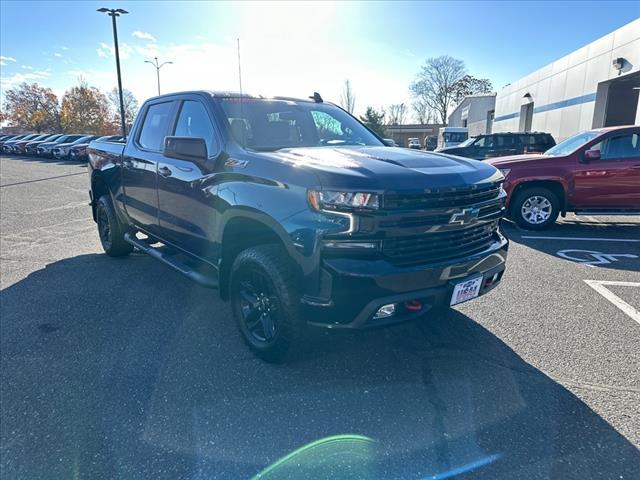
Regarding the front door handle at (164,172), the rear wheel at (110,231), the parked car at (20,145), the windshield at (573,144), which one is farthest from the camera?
the parked car at (20,145)

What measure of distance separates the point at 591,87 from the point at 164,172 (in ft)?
69.0

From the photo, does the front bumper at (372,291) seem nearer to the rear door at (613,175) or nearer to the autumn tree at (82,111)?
the rear door at (613,175)

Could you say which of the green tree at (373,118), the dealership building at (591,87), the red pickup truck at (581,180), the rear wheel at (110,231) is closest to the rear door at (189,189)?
the rear wheel at (110,231)

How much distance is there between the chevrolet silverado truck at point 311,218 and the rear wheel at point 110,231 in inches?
68.2

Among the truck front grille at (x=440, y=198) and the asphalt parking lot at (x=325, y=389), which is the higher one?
the truck front grille at (x=440, y=198)

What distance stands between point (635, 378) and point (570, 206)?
505 cm

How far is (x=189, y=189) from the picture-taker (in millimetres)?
3602

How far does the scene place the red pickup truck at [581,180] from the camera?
698 centimetres

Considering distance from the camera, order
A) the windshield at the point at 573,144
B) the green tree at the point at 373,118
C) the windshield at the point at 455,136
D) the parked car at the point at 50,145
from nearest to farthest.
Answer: the windshield at the point at 573,144
the parked car at the point at 50,145
the windshield at the point at 455,136
the green tree at the point at 373,118

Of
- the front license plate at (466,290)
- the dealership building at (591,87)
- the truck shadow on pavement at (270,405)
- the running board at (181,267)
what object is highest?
the dealership building at (591,87)

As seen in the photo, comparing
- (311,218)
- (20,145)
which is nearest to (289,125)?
(311,218)

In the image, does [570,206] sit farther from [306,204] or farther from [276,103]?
[306,204]

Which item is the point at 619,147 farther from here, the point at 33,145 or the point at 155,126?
the point at 33,145

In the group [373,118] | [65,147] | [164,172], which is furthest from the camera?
[373,118]
